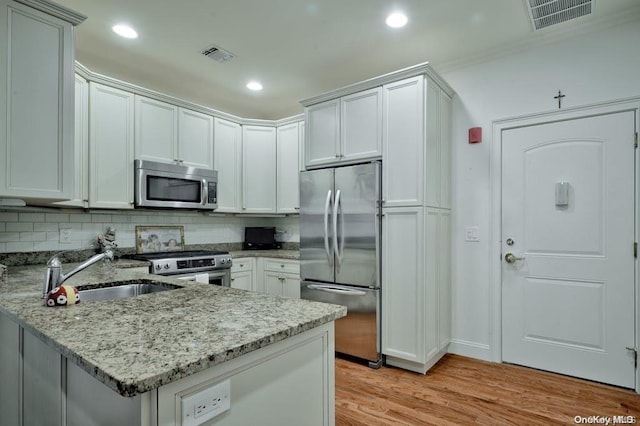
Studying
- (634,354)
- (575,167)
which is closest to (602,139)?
(575,167)

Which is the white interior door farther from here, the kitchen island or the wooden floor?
the kitchen island

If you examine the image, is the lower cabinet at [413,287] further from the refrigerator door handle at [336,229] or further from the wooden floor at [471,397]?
the refrigerator door handle at [336,229]

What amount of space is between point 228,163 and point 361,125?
1722mm

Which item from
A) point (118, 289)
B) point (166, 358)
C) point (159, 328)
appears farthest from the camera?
point (118, 289)

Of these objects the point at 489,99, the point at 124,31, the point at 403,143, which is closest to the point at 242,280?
the point at 403,143

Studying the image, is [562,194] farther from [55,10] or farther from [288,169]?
[55,10]

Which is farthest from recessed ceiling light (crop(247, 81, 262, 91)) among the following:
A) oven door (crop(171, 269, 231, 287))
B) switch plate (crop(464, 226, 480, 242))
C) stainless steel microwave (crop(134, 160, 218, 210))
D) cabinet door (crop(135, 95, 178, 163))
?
switch plate (crop(464, 226, 480, 242))

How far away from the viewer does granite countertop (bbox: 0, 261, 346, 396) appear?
2.59 ft

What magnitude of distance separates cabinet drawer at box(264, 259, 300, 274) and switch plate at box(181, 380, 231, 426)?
9.10 feet

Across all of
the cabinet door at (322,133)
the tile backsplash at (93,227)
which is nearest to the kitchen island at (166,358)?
the tile backsplash at (93,227)

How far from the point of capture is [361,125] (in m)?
3.14

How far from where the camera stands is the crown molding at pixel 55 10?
1956 millimetres

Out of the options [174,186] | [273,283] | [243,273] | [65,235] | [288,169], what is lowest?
[273,283]

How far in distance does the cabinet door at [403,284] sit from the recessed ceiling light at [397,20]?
142cm
